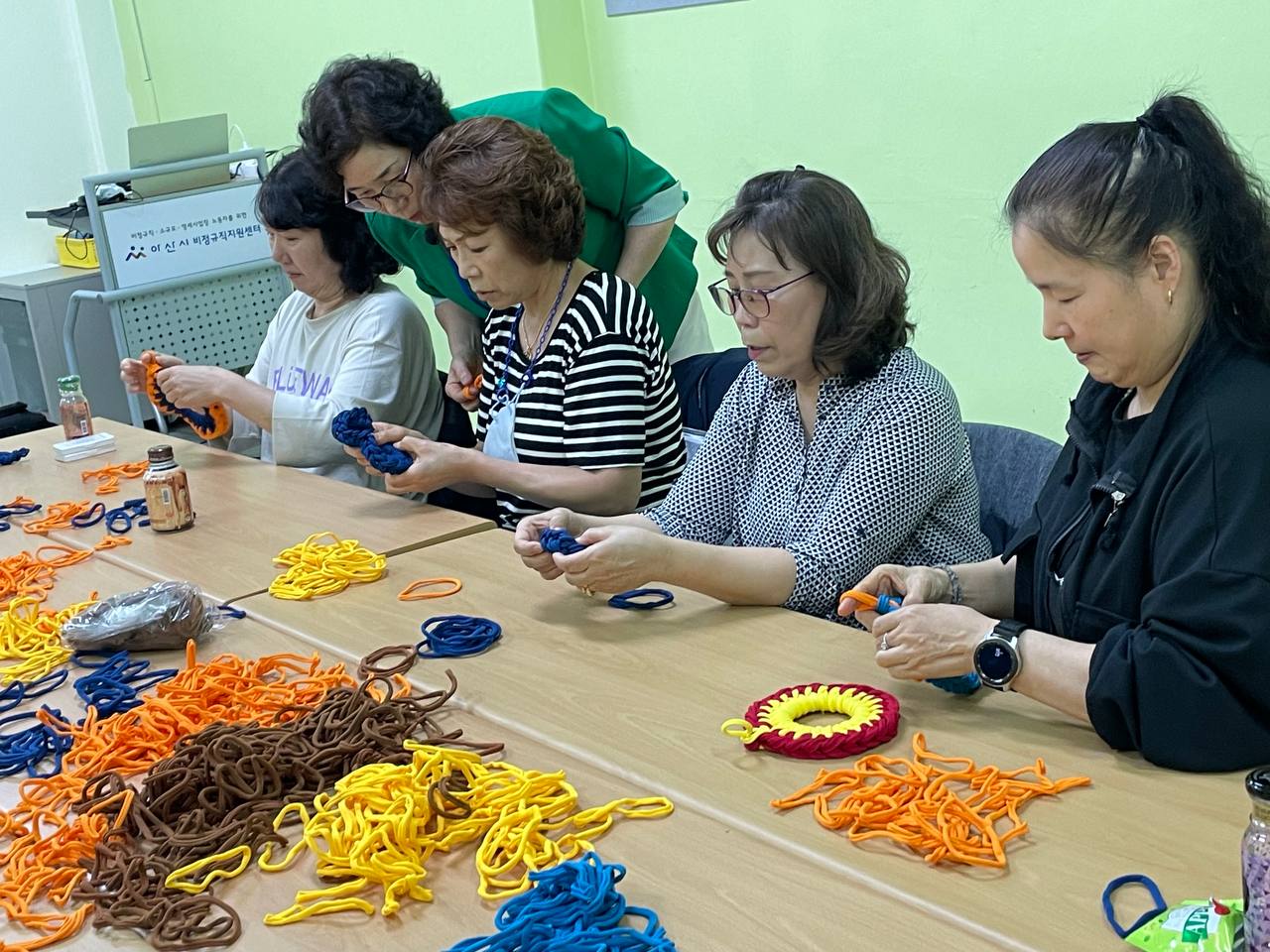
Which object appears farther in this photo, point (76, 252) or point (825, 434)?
point (76, 252)

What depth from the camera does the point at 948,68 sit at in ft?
10.7

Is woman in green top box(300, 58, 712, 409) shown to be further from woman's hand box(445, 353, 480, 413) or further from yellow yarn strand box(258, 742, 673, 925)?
yellow yarn strand box(258, 742, 673, 925)

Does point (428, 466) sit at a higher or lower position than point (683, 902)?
higher

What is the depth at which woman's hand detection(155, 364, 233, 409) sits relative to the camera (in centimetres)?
283

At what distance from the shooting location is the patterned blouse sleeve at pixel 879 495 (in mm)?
1831

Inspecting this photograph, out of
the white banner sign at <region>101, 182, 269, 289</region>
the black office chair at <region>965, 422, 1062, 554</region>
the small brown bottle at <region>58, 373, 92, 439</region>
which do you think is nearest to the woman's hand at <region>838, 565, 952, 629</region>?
the black office chair at <region>965, 422, 1062, 554</region>

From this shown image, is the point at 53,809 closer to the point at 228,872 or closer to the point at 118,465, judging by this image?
the point at 228,872

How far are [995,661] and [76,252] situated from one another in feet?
15.7

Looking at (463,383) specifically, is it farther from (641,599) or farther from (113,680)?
(113,680)

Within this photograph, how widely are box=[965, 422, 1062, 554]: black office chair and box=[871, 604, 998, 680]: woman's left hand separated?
23.5 inches

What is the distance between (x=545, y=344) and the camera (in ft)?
7.84

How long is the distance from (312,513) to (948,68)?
1874mm

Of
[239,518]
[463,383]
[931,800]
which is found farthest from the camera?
[463,383]

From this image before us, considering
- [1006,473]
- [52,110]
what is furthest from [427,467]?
[52,110]
